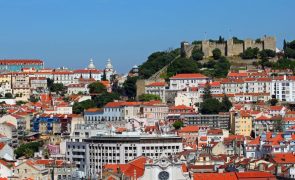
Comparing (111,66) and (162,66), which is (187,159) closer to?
(162,66)

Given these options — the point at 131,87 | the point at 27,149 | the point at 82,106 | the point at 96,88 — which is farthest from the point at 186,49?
the point at 27,149

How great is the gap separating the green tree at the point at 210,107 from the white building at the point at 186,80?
8746 mm

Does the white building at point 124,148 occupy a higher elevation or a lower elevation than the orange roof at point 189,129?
lower

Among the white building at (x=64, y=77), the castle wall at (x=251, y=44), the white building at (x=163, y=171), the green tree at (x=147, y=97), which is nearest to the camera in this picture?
the white building at (x=163, y=171)

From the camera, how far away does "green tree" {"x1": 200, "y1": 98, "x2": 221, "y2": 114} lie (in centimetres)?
7862

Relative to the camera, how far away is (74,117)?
267ft

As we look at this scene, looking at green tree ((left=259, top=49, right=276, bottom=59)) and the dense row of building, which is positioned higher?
green tree ((left=259, top=49, right=276, bottom=59))

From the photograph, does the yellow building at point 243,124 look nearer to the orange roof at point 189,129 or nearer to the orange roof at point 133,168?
the orange roof at point 189,129

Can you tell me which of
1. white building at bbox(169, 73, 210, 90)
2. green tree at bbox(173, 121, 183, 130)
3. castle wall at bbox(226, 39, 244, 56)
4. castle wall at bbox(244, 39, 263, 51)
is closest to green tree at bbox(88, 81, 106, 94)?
white building at bbox(169, 73, 210, 90)

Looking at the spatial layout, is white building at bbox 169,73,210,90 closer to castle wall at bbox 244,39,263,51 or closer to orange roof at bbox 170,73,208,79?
orange roof at bbox 170,73,208,79

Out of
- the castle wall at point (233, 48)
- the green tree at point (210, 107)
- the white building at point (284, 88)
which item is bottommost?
the green tree at point (210, 107)

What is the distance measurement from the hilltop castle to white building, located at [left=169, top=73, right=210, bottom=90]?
26.7 feet

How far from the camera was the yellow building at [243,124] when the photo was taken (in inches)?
2874

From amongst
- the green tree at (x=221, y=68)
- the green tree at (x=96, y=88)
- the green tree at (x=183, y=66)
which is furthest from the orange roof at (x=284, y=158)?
the green tree at (x=96, y=88)
